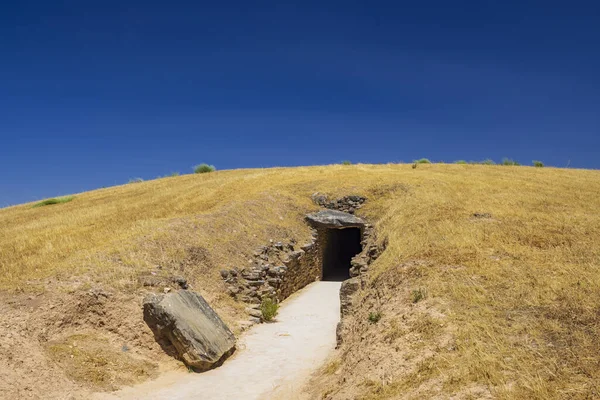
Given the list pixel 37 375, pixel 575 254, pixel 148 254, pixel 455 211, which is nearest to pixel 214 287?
pixel 148 254

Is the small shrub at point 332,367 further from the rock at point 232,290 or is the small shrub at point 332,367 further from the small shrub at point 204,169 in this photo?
the small shrub at point 204,169

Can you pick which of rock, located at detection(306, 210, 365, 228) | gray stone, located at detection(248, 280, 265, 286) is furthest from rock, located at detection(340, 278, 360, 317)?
rock, located at detection(306, 210, 365, 228)

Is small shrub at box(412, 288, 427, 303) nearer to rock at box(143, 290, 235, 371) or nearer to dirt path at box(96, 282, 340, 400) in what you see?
dirt path at box(96, 282, 340, 400)

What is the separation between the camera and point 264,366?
1206cm

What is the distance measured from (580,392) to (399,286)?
17.4 ft

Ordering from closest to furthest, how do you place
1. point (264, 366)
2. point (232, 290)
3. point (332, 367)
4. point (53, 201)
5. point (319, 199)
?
point (332, 367) → point (264, 366) → point (232, 290) → point (319, 199) → point (53, 201)

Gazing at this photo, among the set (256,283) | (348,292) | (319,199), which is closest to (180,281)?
(256,283)

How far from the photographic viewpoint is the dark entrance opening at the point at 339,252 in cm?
2611

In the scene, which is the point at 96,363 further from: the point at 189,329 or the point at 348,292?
the point at 348,292

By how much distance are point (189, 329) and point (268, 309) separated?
4.86 meters

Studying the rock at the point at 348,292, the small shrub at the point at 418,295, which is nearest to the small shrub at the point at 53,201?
the rock at the point at 348,292

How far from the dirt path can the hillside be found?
2.71 feet

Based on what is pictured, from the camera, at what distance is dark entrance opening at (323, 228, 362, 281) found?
26.1 m

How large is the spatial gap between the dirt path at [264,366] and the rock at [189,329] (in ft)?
1.26
